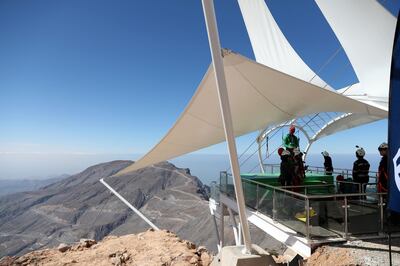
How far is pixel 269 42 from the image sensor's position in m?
14.8

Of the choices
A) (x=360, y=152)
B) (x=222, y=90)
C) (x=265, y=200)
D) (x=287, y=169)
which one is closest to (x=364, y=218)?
(x=265, y=200)

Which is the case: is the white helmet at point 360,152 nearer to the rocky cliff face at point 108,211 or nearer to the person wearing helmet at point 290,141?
the person wearing helmet at point 290,141

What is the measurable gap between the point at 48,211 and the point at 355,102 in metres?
88.4

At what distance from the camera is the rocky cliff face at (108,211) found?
61941mm

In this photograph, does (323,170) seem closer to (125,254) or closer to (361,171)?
(361,171)

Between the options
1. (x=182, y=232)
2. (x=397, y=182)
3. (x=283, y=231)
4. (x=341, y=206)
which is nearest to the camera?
(x=397, y=182)

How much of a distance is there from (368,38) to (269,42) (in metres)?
6.30

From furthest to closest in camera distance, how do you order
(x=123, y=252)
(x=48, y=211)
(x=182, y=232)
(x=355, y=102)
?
(x=48, y=211) < (x=182, y=232) < (x=123, y=252) < (x=355, y=102)

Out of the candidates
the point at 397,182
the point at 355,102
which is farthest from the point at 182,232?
the point at 397,182

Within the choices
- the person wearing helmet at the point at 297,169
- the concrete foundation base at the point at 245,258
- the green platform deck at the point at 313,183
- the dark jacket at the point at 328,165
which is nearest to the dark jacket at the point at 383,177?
the green platform deck at the point at 313,183

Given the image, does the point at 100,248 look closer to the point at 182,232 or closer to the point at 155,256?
the point at 155,256

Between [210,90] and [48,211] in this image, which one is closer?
[210,90]

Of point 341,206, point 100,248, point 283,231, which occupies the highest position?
point 341,206

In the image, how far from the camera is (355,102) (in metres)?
8.08
